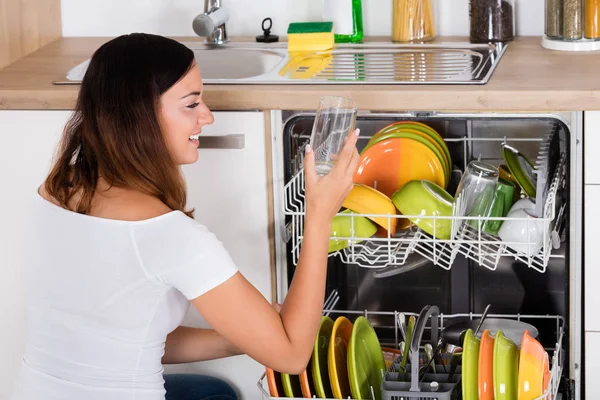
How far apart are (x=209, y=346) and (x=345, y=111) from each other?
0.52m

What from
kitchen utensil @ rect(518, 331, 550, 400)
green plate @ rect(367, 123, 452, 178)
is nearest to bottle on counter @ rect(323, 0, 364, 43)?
green plate @ rect(367, 123, 452, 178)

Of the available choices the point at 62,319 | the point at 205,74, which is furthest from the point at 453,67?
the point at 62,319

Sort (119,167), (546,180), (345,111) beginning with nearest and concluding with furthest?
(119,167), (345,111), (546,180)

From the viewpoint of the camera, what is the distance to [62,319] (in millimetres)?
1562

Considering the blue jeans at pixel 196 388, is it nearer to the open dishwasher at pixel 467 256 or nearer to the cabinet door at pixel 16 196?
the open dishwasher at pixel 467 256

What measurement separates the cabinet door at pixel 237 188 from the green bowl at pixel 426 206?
0.96ft

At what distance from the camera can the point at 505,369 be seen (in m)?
1.73

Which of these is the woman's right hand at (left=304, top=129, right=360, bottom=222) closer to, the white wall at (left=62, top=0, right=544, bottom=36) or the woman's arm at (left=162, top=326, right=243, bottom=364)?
the woman's arm at (left=162, top=326, right=243, bottom=364)

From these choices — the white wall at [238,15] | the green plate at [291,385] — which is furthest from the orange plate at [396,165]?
the white wall at [238,15]

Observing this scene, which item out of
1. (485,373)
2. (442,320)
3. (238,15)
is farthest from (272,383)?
(238,15)

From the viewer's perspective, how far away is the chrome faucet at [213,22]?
228 centimetres

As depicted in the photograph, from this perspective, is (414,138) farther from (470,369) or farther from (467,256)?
(470,369)

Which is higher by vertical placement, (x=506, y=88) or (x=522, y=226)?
(x=506, y=88)

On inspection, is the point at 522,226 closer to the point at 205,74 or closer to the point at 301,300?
the point at 301,300
